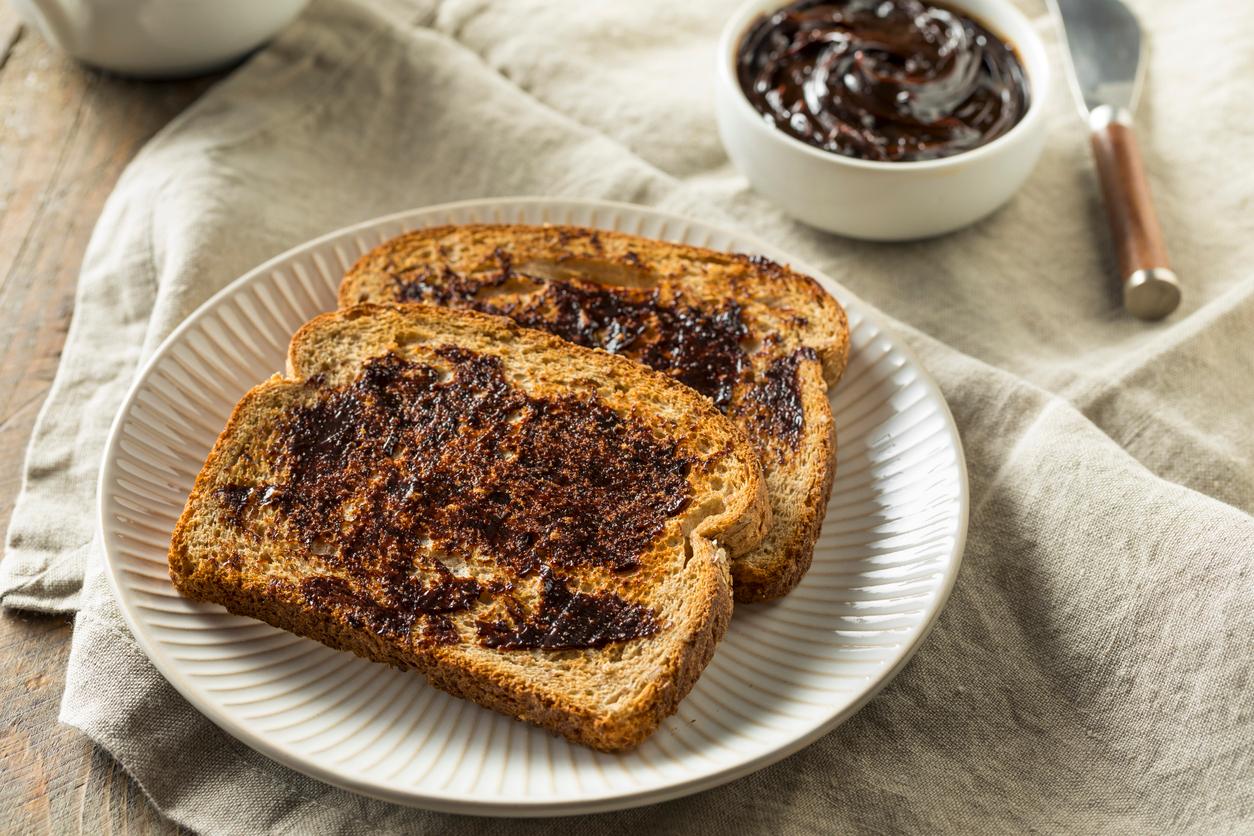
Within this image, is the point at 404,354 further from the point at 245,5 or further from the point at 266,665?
the point at 245,5

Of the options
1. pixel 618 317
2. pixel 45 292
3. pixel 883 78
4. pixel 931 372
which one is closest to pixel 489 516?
pixel 618 317

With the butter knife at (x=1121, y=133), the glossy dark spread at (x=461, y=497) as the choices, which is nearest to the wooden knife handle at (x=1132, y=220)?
the butter knife at (x=1121, y=133)

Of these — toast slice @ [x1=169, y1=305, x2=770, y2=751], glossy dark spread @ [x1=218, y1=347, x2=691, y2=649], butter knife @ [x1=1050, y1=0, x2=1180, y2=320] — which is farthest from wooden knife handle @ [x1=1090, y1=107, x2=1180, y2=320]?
glossy dark spread @ [x1=218, y1=347, x2=691, y2=649]

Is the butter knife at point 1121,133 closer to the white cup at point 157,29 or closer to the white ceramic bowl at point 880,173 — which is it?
the white ceramic bowl at point 880,173

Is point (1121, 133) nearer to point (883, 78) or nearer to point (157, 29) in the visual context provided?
point (883, 78)

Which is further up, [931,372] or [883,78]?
[883,78]

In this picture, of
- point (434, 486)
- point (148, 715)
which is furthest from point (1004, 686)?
point (148, 715)

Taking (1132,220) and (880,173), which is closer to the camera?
(880,173)
